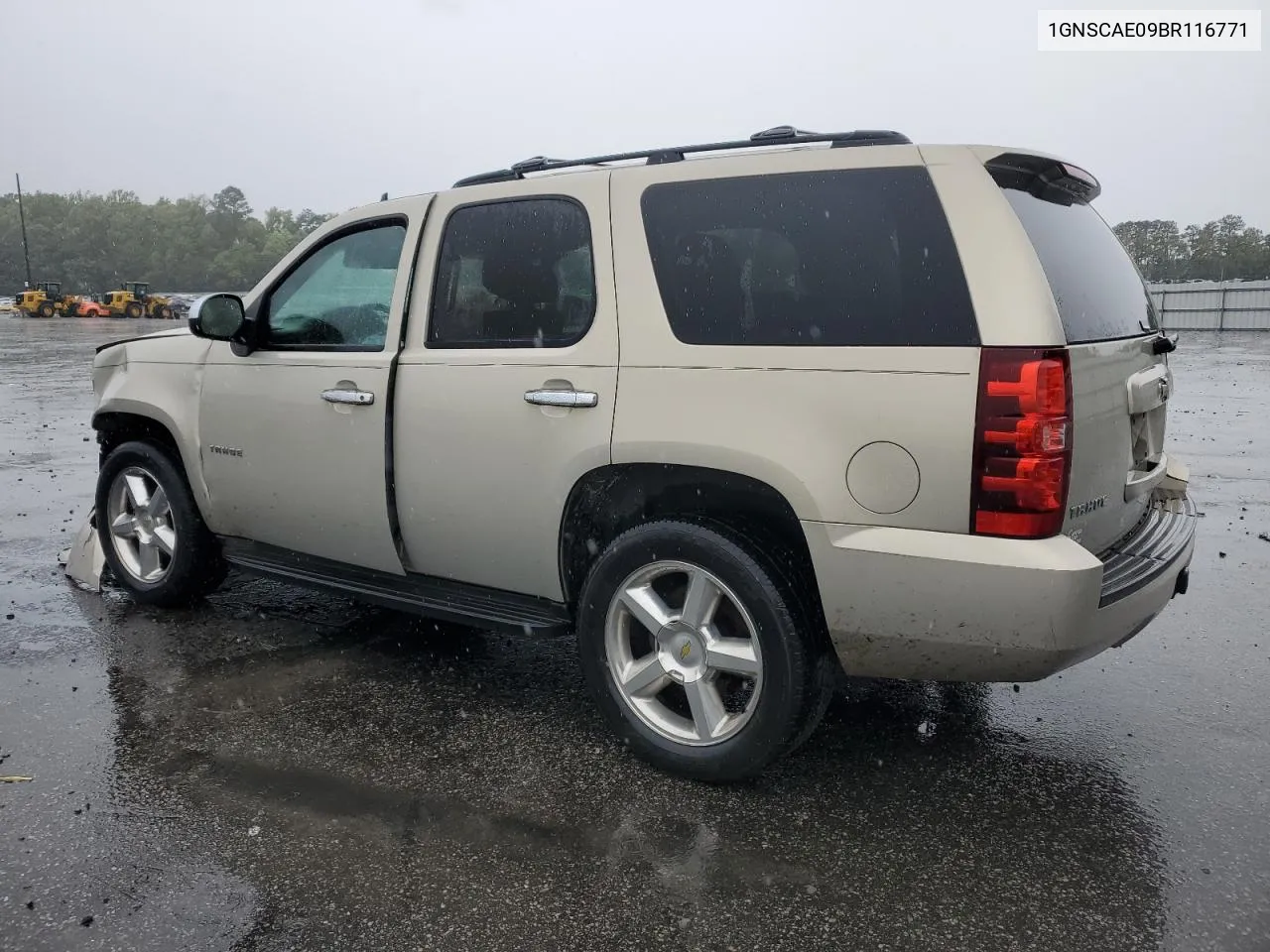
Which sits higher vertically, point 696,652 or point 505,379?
point 505,379

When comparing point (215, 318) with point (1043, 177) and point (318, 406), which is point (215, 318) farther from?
point (1043, 177)

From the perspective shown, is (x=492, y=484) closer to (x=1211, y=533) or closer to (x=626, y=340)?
(x=626, y=340)

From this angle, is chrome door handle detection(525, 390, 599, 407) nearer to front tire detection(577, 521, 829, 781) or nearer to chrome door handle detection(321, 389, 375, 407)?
front tire detection(577, 521, 829, 781)

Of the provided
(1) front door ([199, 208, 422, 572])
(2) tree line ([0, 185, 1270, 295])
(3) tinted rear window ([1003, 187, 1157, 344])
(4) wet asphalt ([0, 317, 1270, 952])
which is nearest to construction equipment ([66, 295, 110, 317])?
(2) tree line ([0, 185, 1270, 295])

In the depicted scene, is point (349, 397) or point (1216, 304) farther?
point (1216, 304)

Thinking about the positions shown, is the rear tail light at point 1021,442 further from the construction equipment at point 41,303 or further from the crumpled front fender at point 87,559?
the construction equipment at point 41,303

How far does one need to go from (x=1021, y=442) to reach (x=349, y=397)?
243cm

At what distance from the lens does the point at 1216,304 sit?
102 ft

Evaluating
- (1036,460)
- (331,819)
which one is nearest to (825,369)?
(1036,460)

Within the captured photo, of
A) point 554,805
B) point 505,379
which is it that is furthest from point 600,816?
point 505,379

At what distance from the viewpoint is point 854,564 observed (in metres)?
2.71

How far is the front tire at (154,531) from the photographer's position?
4.58m

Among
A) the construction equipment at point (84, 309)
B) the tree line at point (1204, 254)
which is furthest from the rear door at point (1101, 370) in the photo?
the construction equipment at point (84, 309)

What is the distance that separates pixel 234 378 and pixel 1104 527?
346 centimetres
